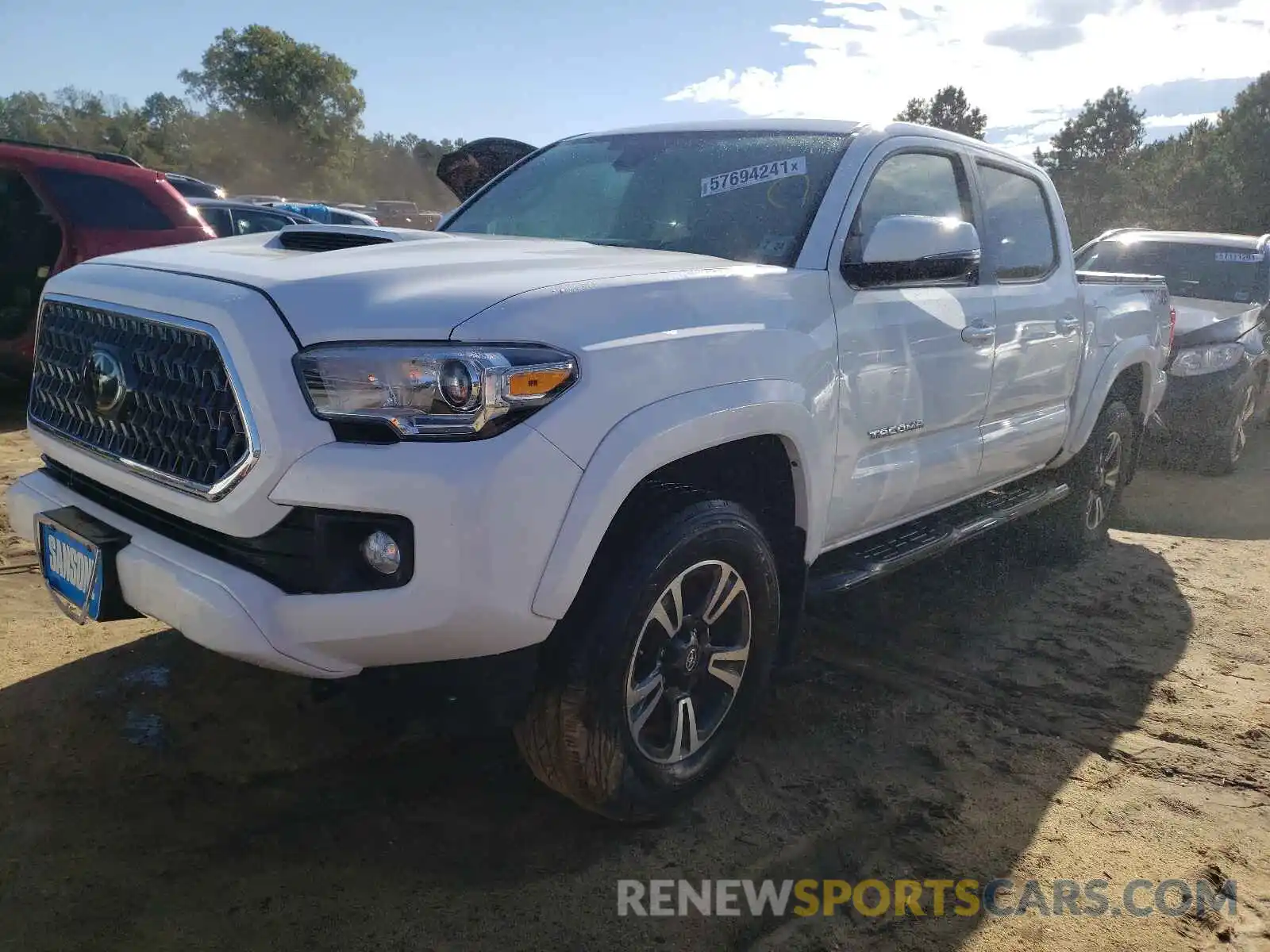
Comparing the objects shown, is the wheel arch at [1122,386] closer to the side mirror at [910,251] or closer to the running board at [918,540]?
the running board at [918,540]

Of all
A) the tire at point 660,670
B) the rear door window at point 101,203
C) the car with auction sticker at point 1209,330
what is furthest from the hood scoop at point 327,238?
the car with auction sticker at point 1209,330

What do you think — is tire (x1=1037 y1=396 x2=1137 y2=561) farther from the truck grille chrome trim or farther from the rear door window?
the rear door window

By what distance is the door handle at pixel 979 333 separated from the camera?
3.52 meters

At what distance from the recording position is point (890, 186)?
131 inches

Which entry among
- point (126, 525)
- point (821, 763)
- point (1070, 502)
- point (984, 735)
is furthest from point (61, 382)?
point (1070, 502)

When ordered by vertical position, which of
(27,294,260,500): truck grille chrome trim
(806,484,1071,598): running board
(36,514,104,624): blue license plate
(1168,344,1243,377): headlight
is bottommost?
(806,484,1071,598): running board

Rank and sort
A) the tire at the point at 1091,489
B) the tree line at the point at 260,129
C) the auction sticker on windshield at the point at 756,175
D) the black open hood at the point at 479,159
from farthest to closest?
the tree line at the point at 260,129 → the black open hood at the point at 479,159 → the tire at the point at 1091,489 → the auction sticker on windshield at the point at 756,175

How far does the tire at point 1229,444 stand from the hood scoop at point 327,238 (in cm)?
706

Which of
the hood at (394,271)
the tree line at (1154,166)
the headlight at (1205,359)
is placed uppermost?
the tree line at (1154,166)

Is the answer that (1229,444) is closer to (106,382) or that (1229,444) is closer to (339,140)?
(106,382)

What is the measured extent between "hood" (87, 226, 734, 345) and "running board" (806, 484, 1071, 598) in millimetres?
1095

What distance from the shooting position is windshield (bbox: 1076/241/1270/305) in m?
8.23

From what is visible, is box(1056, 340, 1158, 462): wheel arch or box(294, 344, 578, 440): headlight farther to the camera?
box(1056, 340, 1158, 462): wheel arch

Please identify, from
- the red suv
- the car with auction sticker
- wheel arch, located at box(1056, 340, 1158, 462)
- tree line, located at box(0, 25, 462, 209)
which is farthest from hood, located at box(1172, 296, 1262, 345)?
tree line, located at box(0, 25, 462, 209)
